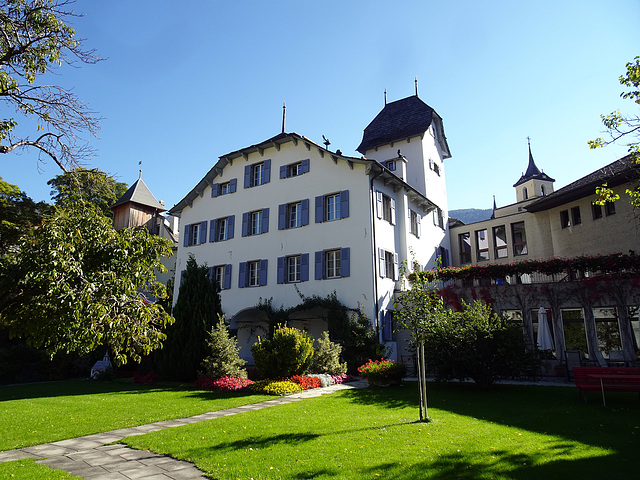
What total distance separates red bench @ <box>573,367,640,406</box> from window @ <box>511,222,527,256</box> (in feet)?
58.6

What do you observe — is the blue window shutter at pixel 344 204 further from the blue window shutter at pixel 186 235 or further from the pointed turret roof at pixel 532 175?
the pointed turret roof at pixel 532 175

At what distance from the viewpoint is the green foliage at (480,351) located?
40.7ft

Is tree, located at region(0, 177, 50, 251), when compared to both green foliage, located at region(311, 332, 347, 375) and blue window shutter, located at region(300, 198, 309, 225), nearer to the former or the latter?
green foliage, located at region(311, 332, 347, 375)

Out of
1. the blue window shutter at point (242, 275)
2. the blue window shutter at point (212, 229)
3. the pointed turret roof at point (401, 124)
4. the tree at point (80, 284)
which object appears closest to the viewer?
the tree at point (80, 284)

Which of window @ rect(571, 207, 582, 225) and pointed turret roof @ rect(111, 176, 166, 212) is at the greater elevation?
pointed turret roof @ rect(111, 176, 166, 212)

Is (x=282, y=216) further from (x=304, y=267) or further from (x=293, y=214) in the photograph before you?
(x=304, y=267)

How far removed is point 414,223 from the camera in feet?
80.8

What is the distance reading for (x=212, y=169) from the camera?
2650 centimetres

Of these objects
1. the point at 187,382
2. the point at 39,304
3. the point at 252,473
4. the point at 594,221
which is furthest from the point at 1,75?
the point at 594,221

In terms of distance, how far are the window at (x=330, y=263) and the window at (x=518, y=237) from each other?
13.5 m

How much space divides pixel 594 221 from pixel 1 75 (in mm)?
24045

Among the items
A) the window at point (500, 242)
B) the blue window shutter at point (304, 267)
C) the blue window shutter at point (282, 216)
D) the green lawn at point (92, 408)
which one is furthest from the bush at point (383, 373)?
the window at point (500, 242)

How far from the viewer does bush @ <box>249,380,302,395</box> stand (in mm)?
13195

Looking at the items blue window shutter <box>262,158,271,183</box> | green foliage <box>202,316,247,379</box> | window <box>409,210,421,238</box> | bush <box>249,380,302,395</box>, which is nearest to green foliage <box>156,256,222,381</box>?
green foliage <box>202,316,247,379</box>
